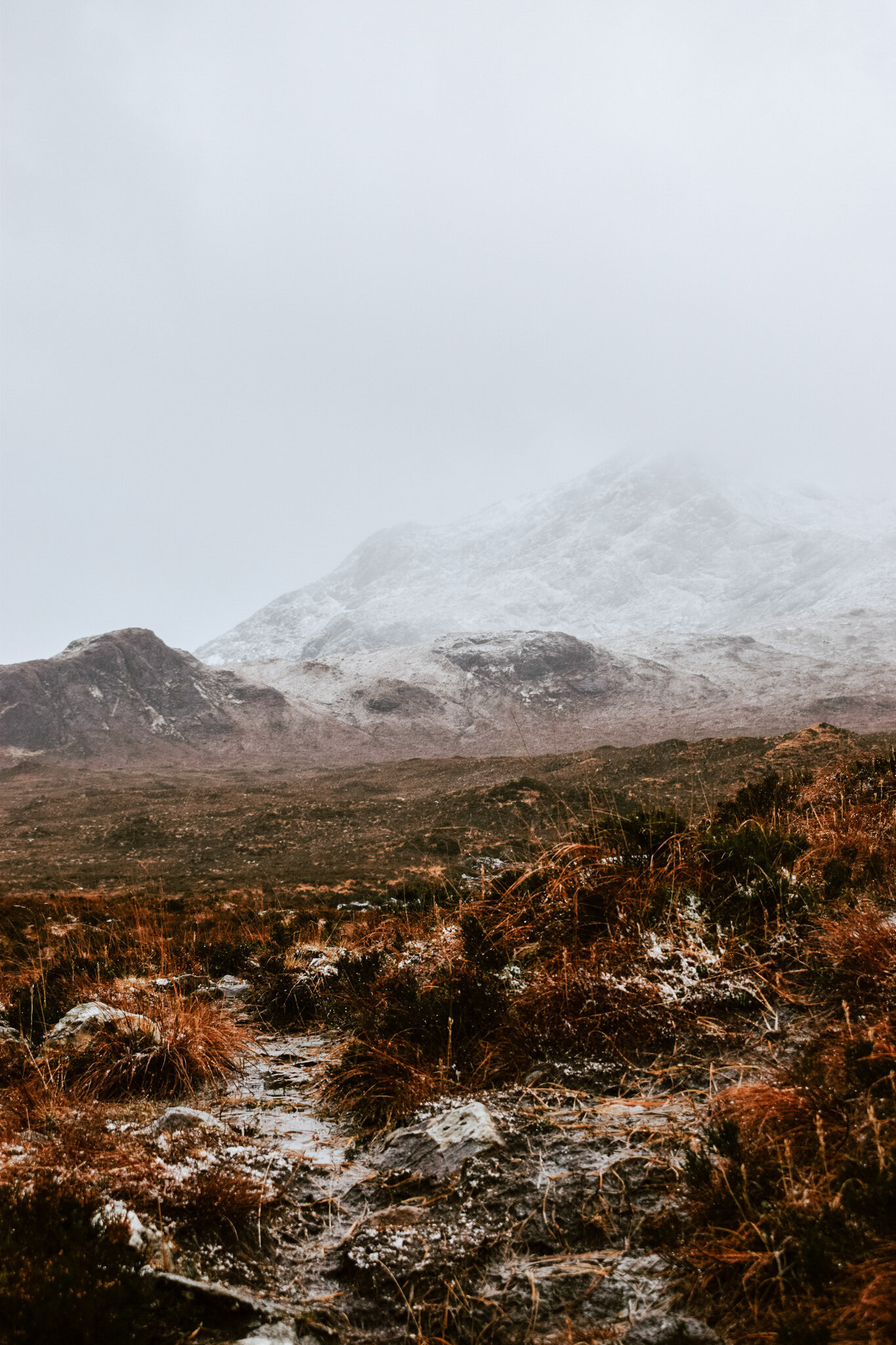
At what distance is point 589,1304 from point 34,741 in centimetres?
6770

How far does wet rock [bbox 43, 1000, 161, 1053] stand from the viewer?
3623 millimetres

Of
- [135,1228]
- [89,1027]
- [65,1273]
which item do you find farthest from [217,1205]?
[89,1027]

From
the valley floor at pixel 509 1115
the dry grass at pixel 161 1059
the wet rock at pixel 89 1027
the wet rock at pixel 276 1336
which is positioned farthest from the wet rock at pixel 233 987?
the wet rock at pixel 276 1336

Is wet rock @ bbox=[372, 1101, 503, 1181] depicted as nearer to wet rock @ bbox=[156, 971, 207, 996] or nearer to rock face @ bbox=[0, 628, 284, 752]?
wet rock @ bbox=[156, 971, 207, 996]

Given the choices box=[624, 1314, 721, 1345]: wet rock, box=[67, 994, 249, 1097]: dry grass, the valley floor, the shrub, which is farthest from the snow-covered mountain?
the shrub

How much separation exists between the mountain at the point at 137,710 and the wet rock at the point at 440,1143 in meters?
60.8

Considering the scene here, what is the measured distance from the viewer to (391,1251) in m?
2.14

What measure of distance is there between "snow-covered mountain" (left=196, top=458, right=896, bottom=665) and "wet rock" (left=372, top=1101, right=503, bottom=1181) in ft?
266

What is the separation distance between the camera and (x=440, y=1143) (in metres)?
2.64

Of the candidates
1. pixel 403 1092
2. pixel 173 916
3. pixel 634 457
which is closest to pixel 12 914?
pixel 173 916

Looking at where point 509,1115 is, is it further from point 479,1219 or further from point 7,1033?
point 7,1033

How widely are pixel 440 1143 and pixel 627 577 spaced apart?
5153 inches

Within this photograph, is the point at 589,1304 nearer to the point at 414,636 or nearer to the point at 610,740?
the point at 610,740

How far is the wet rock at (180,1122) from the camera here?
2779 mm
